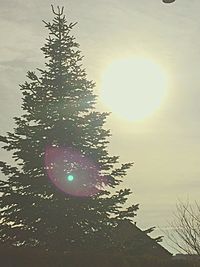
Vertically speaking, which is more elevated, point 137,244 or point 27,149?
point 27,149

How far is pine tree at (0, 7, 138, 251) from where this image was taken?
21688mm

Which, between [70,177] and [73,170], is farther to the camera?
[73,170]

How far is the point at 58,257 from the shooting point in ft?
48.8

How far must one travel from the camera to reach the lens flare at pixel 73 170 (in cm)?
2248

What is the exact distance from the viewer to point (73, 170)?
23.0 meters

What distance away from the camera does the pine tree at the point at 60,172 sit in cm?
2169

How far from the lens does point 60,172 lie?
74.9 ft

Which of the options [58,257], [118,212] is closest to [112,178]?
[118,212]

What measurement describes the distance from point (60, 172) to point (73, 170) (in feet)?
1.68

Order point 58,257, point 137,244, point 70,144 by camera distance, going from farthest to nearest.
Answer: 1. point 70,144
2. point 137,244
3. point 58,257

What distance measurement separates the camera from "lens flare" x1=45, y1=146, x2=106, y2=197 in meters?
22.5

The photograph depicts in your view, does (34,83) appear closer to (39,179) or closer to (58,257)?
(39,179)

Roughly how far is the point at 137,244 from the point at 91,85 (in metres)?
6.35

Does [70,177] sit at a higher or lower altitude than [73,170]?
lower
